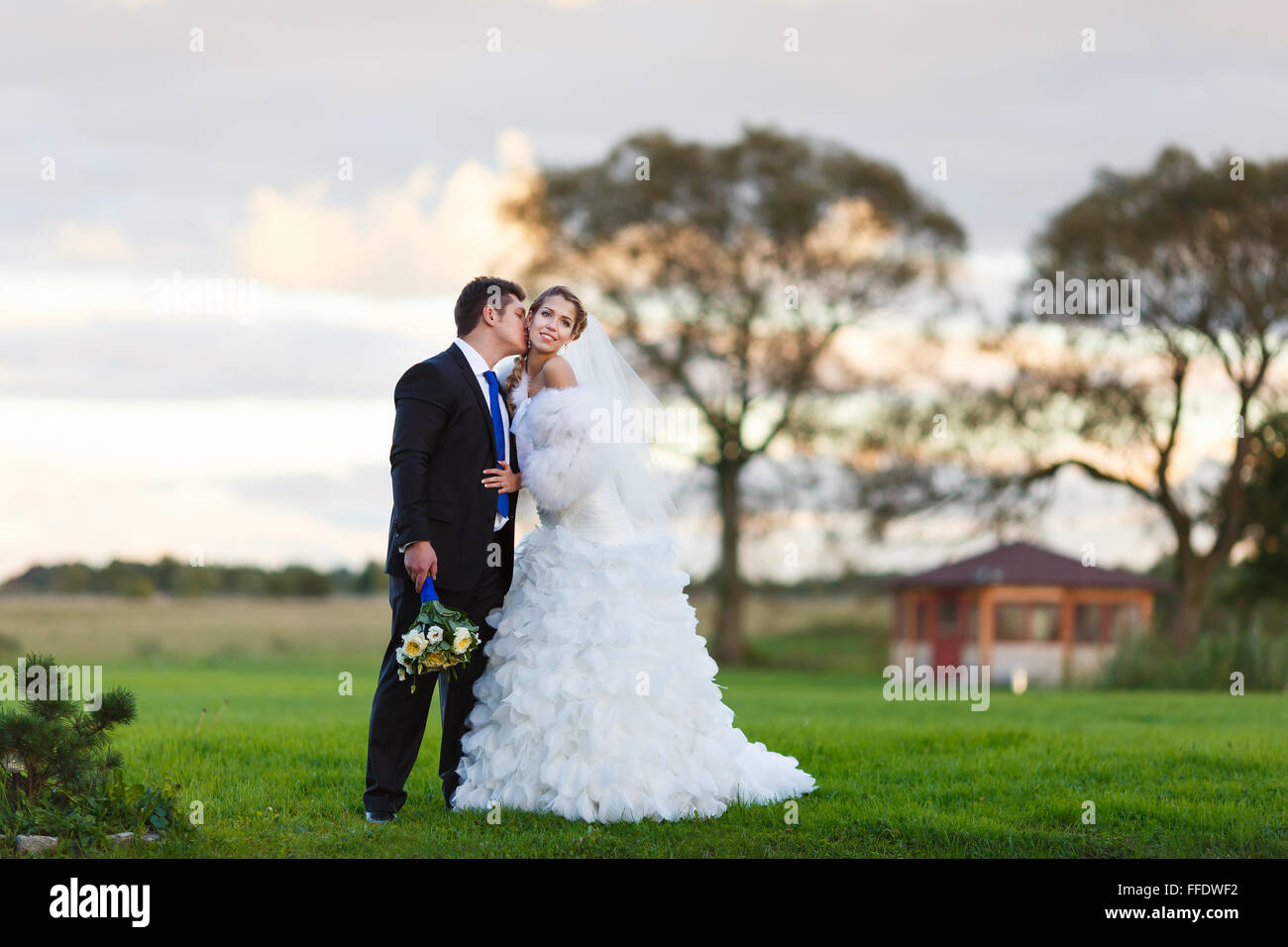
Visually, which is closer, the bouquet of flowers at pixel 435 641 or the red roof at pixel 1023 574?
the bouquet of flowers at pixel 435 641

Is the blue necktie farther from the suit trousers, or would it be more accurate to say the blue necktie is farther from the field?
the field

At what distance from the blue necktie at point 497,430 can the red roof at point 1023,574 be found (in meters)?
25.6

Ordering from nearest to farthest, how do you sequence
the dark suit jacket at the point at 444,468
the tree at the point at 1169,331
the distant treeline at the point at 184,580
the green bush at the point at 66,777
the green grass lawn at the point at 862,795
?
1. the green bush at the point at 66,777
2. the green grass lawn at the point at 862,795
3. the dark suit jacket at the point at 444,468
4. the tree at the point at 1169,331
5. the distant treeline at the point at 184,580

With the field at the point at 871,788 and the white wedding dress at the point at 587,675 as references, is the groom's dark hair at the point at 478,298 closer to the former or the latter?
the white wedding dress at the point at 587,675

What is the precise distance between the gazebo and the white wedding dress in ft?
83.3

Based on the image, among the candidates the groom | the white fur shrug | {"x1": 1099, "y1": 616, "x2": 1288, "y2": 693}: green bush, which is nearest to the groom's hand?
the groom

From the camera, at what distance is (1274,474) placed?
2898 centimetres

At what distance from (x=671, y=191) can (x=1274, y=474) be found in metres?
15.5

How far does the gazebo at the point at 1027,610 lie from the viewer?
31.6 metres

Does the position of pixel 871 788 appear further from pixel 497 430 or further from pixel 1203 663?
pixel 1203 663

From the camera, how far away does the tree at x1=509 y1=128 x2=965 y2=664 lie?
33.4 metres

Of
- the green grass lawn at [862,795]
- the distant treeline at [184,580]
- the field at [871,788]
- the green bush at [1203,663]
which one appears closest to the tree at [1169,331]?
the green bush at [1203,663]
